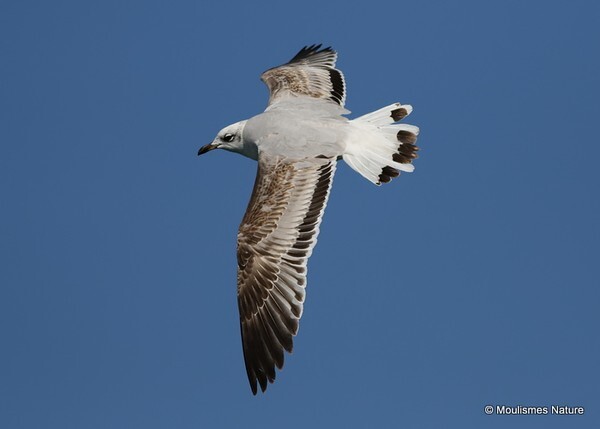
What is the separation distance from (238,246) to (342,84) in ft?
10.9

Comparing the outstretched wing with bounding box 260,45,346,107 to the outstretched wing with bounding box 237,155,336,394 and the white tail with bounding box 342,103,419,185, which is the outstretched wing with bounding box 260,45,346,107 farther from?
the outstretched wing with bounding box 237,155,336,394

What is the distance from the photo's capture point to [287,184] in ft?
29.0

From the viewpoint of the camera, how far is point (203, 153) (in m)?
10.8

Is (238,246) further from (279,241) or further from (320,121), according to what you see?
(320,121)

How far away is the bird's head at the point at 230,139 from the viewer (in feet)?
33.3

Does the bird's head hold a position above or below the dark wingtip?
below

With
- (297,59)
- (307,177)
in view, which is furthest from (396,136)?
(297,59)

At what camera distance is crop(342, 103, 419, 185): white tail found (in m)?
9.19

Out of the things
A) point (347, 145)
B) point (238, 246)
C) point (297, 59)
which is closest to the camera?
point (238, 246)

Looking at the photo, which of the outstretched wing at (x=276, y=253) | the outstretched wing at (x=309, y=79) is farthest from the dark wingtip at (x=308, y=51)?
the outstretched wing at (x=276, y=253)

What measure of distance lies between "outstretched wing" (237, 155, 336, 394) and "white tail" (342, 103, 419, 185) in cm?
39

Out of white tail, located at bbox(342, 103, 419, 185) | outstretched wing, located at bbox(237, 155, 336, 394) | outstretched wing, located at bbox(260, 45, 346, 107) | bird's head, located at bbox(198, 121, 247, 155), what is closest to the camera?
outstretched wing, located at bbox(237, 155, 336, 394)

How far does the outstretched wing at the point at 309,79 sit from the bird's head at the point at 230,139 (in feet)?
2.43

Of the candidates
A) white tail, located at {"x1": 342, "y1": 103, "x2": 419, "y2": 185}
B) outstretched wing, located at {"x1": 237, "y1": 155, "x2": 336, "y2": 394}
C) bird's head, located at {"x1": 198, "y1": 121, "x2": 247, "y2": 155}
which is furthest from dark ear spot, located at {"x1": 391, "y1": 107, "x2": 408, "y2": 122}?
bird's head, located at {"x1": 198, "y1": 121, "x2": 247, "y2": 155}
